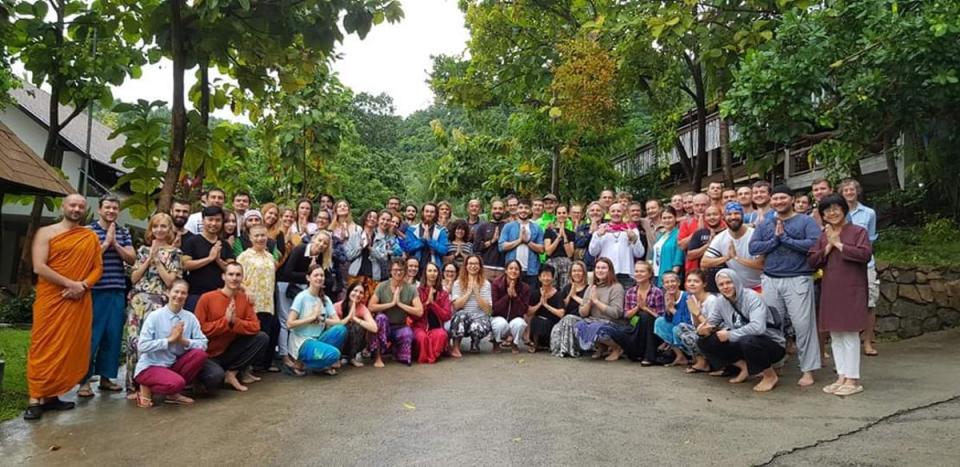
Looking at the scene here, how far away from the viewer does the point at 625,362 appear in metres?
6.91

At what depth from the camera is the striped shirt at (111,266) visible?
558cm

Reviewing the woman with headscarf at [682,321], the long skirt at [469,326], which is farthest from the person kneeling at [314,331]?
the woman with headscarf at [682,321]

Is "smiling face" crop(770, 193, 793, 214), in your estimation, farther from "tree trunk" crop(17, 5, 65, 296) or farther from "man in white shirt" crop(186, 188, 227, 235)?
"tree trunk" crop(17, 5, 65, 296)

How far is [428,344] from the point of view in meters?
6.94

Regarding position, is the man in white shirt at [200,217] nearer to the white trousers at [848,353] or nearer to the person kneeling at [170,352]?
the person kneeling at [170,352]

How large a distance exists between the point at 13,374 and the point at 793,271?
6.82m

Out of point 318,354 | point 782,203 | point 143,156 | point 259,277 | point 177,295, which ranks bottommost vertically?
point 318,354

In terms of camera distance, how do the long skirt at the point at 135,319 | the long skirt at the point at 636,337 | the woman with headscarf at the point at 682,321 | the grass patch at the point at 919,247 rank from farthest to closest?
the grass patch at the point at 919,247 → the long skirt at the point at 636,337 → the woman with headscarf at the point at 682,321 → the long skirt at the point at 135,319

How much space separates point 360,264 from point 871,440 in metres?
4.79

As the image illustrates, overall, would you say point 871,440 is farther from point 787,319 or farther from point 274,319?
point 274,319

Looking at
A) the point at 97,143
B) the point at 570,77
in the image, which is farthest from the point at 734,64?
the point at 97,143

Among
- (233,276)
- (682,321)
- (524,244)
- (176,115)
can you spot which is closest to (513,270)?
(524,244)

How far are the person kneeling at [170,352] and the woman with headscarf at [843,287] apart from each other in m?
4.79

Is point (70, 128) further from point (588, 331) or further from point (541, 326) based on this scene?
point (588, 331)
